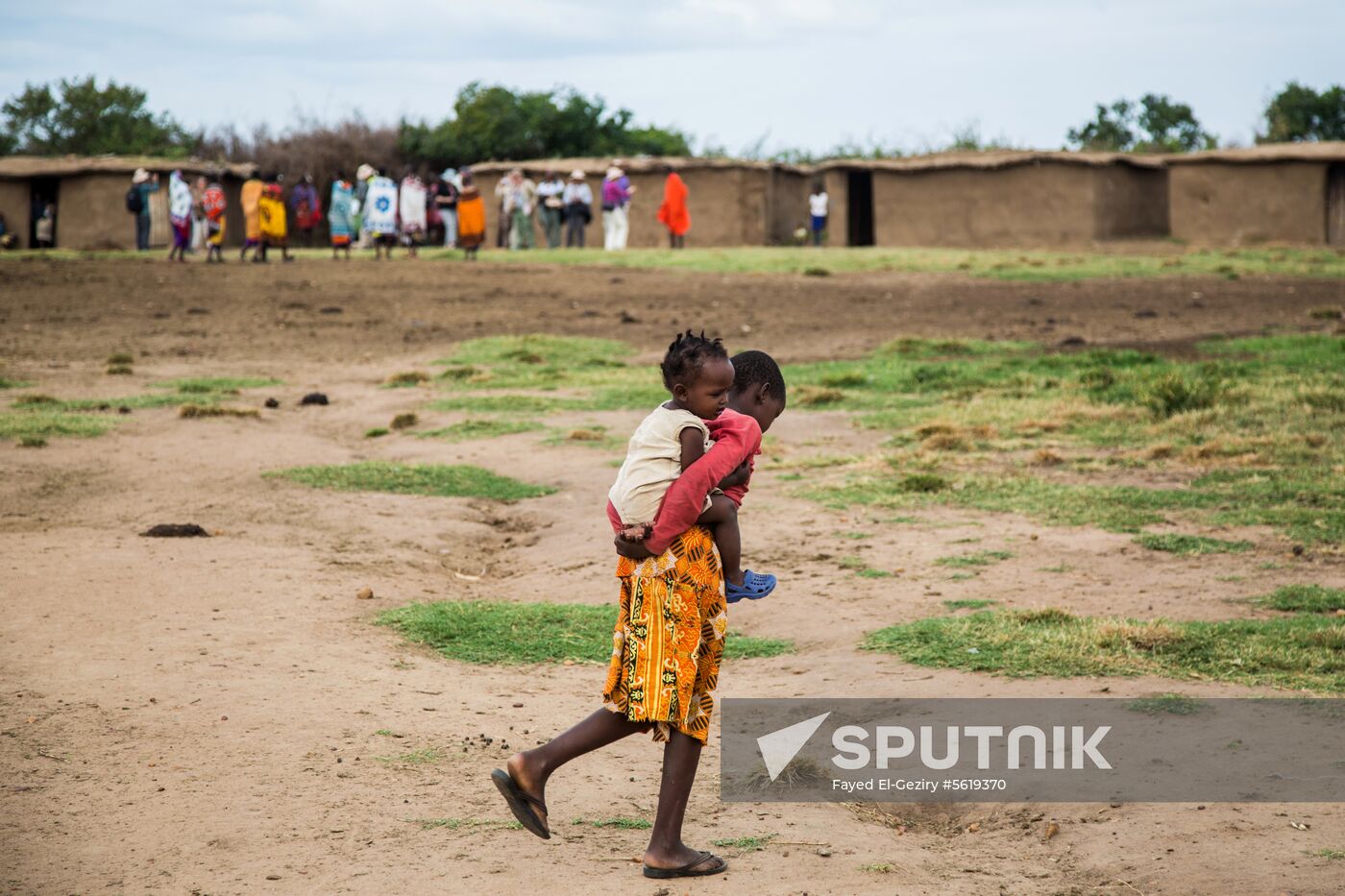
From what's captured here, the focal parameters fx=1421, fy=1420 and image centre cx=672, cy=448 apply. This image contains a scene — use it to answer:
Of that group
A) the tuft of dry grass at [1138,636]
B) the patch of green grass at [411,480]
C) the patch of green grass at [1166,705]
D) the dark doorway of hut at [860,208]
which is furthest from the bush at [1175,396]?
the dark doorway of hut at [860,208]

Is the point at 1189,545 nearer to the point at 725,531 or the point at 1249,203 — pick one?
the point at 725,531

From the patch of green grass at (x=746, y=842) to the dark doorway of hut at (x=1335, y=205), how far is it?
2628 centimetres

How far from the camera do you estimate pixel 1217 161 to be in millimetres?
27031

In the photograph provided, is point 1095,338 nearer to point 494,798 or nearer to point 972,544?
point 972,544

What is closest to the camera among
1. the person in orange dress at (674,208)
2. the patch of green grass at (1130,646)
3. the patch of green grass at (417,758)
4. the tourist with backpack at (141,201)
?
the patch of green grass at (417,758)

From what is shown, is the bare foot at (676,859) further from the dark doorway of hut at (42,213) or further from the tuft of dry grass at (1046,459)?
the dark doorway of hut at (42,213)

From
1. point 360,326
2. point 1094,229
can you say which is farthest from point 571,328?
point 1094,229

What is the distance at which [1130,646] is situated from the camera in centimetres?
515

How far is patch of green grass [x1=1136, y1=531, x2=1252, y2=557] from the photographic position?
662 cm

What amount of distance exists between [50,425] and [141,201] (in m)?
17.4

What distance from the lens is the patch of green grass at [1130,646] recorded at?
4914mm

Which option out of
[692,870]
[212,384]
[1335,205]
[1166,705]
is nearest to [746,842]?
[692,870]

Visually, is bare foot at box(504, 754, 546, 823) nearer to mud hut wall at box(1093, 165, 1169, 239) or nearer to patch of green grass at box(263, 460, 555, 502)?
patch of green grass at box(263, 460, 555, 502)

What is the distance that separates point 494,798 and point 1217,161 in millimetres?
26226
